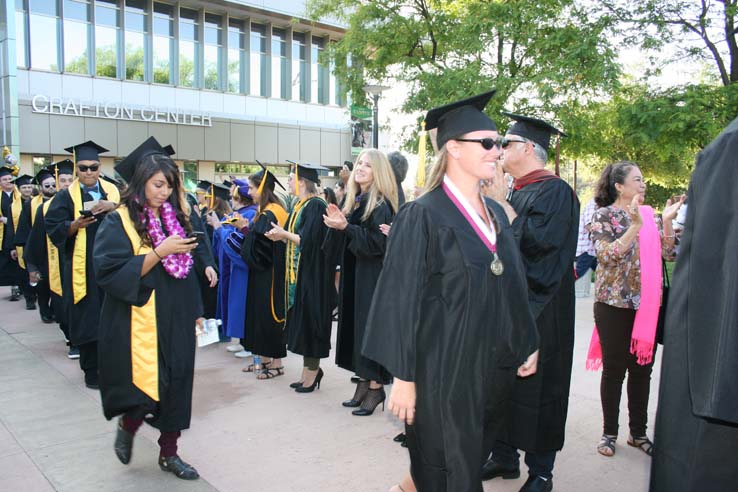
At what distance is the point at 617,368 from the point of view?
4.20 meters

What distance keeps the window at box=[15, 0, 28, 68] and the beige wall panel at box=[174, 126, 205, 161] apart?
18.2ft

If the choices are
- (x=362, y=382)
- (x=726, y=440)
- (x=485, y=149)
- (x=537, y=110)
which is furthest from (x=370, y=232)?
(x=537, y=110)

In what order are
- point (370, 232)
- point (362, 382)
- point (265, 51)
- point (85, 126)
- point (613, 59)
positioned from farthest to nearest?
point (265, 51)
point (85, 126)
point (613, 59)
point (362, 382)
point (370, 232)

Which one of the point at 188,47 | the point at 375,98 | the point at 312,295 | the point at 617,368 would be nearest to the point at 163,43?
the point at 188,47

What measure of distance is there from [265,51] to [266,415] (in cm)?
2375

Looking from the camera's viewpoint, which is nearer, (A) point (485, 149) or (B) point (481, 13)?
(A) point (485, 149)

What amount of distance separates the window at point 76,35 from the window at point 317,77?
933 cm

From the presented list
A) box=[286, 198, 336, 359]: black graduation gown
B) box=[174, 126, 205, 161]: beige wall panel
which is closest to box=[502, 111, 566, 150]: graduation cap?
box=[286, 198, 336, 359]: black graduation gown

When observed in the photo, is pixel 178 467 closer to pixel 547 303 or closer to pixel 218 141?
pixel 547 303

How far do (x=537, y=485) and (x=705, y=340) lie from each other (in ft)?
8.24

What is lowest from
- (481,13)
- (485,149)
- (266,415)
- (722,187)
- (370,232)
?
(266,415)

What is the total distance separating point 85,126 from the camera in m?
21.7

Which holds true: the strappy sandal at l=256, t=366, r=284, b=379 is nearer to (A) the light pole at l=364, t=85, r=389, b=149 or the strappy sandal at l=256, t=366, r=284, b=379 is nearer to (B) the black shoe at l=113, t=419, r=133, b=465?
(B) the black shoe at l=113, t=419, r=133, b=465

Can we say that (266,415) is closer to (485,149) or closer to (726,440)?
(485,149)
